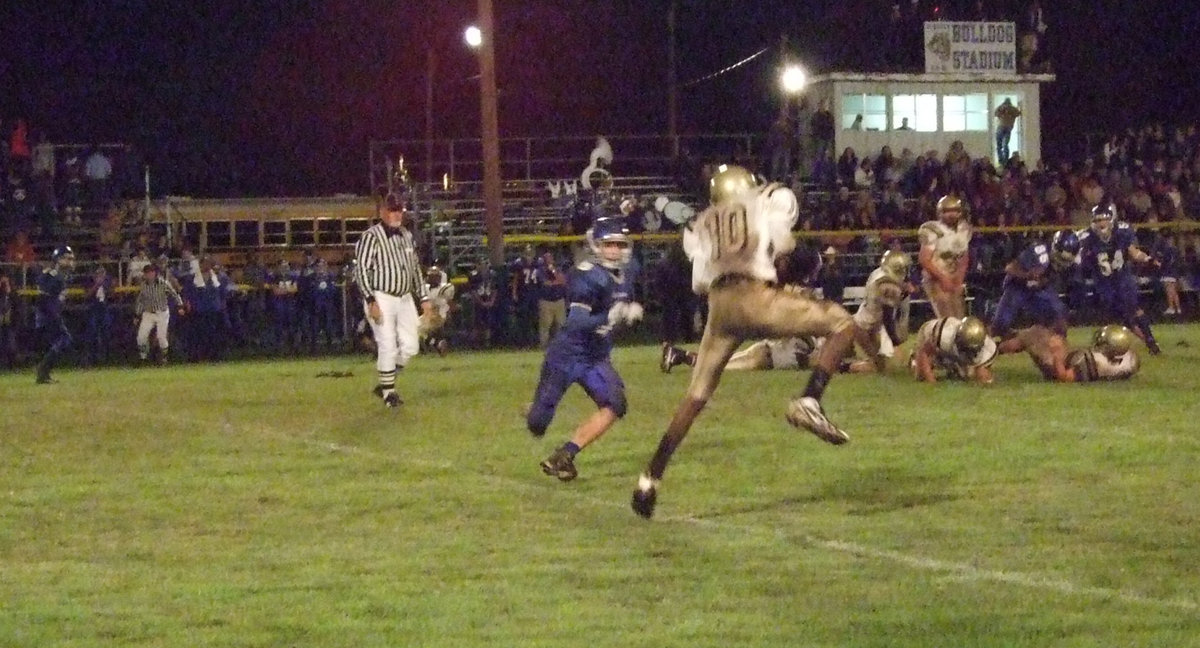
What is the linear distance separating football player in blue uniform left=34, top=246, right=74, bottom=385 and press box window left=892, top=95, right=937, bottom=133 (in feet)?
54.4

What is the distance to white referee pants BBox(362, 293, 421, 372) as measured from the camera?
46.5 ft

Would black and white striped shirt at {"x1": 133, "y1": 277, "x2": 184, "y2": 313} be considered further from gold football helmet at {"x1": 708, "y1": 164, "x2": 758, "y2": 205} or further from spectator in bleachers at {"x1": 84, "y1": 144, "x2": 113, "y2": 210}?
gold football helmet at {"x1": 708, "y1": 164, "x2": 758, "y2": 205}

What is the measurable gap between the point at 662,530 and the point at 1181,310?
20.7m

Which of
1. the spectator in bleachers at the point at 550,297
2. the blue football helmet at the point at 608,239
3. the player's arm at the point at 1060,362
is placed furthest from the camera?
the spectator in bleachers at the point at 550,297

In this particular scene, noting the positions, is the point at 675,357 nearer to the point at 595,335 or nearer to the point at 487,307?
the point at 595,335

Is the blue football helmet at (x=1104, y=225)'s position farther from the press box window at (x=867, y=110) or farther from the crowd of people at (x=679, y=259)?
the press box window at (x=867, y=110)

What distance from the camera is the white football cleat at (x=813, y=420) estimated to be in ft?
27.5

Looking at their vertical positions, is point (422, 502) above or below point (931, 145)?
below

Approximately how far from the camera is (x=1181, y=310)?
88.4 ft

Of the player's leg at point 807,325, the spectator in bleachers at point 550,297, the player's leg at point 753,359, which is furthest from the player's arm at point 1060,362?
the spectator in bleachers at point 550,297

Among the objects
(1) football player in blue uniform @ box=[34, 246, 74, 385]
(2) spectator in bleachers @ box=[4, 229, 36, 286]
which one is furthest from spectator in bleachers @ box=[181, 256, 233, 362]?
(2) spectator in bleachers @ box=[4, 229, 36, 286]

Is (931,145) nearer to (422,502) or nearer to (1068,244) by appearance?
(1068,244)

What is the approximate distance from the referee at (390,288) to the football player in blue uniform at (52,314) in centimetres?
590

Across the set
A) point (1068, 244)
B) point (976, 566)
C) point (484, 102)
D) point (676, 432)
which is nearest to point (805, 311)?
point (676, 432)
